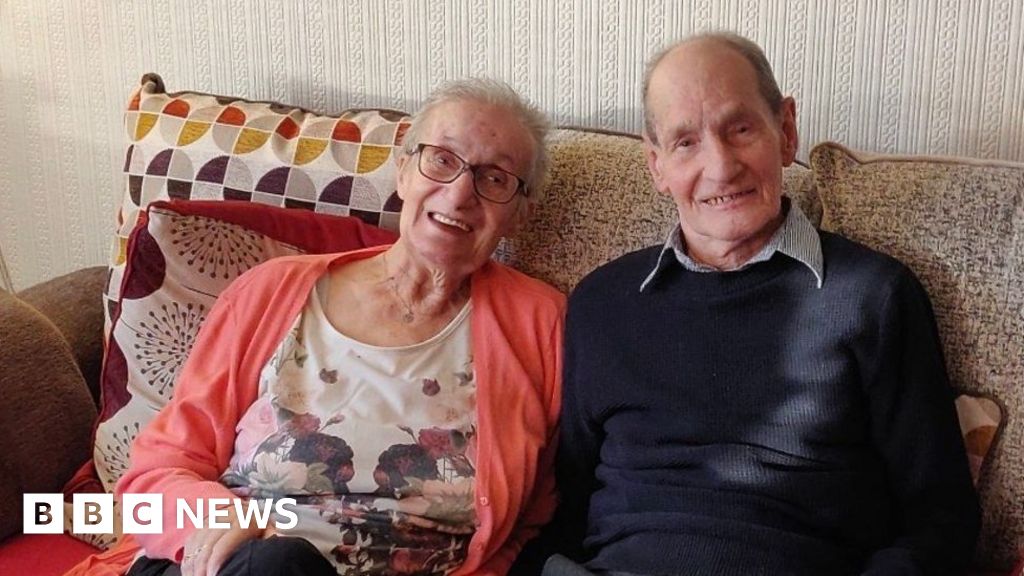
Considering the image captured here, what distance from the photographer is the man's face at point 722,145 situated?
1.41 m

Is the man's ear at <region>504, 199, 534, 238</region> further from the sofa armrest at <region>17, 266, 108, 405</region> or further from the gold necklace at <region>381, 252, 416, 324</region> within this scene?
the sofa armrest at <region>17, 266, 108, 405</region>

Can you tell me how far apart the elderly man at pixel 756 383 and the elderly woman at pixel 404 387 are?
0.42 ft

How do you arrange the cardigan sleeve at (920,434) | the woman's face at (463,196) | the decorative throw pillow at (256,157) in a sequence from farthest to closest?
the decorative throw pillow at (256,157)
the woman's face at (463,196)
the cardigan sleeve at (920,434)

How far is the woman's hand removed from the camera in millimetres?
1348

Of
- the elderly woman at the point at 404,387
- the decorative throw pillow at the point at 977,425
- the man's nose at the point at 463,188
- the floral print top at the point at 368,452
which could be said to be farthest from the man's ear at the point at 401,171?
the decorative throw pillow at the point at 977,425

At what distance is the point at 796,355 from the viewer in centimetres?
139

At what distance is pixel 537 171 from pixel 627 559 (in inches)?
22.6

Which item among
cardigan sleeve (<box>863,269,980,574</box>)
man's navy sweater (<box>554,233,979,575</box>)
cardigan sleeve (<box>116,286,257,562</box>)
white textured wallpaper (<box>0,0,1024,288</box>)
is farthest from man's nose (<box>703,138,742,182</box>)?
cardigan sleeve (<box>116,286,257,562</box>)

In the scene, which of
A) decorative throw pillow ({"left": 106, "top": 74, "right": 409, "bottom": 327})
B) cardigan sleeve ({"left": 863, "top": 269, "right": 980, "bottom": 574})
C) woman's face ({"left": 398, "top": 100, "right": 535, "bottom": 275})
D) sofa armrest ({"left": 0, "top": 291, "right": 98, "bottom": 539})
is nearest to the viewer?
cardigan sleeve ({"left": 863, "top": 269, "right": 980, "bottom": 574})

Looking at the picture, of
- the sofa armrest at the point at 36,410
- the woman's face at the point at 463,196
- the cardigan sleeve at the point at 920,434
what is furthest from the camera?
the sofa armrest at the point at 36,410

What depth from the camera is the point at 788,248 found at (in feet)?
4.58

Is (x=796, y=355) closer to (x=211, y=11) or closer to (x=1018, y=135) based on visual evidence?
(x=1018, y=135)

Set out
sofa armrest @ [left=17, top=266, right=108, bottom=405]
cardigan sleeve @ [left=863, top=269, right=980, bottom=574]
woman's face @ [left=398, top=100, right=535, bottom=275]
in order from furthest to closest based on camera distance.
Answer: sofa armrest @ [left=17, top=266, right=108, bottom=405], woman's face @ [left=398, top=100, right=535, bottom=275], cardigan sleeve @ [left=863, top=269, right=980, bottom=574]

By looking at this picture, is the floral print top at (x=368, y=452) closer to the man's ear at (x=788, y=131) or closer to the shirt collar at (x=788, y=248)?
the shirt collar at (x=788, y=248)
